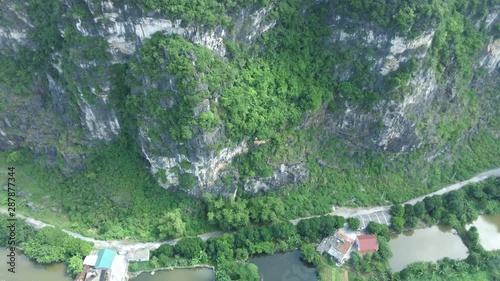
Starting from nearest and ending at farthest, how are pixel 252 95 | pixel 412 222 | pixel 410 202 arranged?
pixel 252 95, pixel 412 222, pixel 410 202

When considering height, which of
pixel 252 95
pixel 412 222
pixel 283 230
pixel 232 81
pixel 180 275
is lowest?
pixel 180 275

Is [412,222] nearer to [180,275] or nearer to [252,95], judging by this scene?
[252,95]

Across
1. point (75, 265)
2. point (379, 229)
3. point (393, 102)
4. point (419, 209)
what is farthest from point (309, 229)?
point (75, 265)

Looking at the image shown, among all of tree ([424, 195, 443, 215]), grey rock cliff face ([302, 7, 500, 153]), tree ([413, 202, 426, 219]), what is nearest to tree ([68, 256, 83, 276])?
grey rock cliff face ([302, 7, 500, 153])

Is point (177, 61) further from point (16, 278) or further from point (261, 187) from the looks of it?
point (16, 278)

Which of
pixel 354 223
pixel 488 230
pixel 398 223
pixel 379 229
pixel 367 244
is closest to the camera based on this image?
pixel 367 244

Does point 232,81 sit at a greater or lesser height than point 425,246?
greater

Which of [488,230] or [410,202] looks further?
[410,202]
